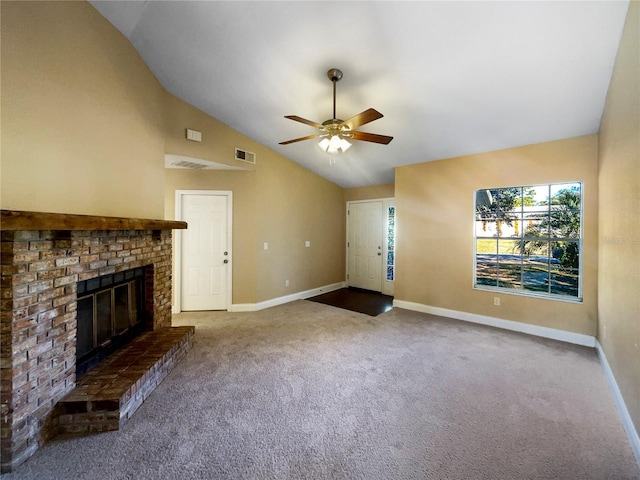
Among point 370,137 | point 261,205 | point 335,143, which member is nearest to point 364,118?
point 370,137

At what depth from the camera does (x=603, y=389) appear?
222 cm

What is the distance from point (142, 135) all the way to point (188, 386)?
2.63 metres

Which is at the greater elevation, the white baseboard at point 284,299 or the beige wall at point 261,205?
the beige wall at point 261,205

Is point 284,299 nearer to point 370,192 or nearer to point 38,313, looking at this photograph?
point 370,192

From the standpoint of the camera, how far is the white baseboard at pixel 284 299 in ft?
14.1

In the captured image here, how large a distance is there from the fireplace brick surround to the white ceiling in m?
1.90

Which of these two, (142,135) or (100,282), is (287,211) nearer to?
(142,135)

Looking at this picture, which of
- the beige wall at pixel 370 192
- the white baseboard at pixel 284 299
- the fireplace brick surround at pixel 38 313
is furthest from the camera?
the beige wall at pixel 370 192

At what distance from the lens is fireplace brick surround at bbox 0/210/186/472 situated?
1442 millimetres

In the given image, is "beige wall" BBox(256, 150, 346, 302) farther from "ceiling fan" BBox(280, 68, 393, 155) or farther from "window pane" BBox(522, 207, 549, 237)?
"window pane" BBox(522, 207, 549, 237)

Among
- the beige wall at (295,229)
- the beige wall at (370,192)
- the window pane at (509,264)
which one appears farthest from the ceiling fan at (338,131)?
the beige wall at (370,192)

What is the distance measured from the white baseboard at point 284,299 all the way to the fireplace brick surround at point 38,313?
7.77 ft

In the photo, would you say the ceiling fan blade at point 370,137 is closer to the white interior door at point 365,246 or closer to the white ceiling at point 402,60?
the white ceiling at point 402,60

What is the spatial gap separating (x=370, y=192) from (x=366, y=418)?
4651 mm
